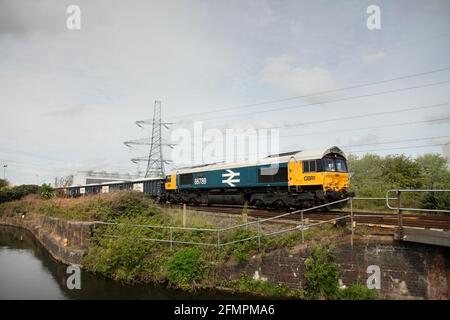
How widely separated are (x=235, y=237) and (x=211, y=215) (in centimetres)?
453

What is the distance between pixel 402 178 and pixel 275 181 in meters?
20.3

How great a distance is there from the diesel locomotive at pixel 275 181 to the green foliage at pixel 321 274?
23.0 ft

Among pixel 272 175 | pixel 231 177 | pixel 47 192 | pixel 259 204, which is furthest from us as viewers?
pixel 47 192

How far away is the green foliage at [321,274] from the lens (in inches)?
383

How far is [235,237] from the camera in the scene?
12.1 metres

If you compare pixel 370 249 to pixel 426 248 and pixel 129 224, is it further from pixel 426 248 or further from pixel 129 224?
pixel 129 224

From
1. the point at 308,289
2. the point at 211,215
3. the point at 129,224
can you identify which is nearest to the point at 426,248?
the point at 308,289

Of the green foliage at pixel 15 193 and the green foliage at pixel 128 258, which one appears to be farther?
the green foliage at pixel 15 193

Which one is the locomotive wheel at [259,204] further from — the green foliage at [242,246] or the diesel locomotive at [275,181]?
the green foliage at [242,246]

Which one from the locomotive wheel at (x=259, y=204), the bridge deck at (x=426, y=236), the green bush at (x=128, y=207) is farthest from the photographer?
the locomotive wheel at (x=259, y=204)

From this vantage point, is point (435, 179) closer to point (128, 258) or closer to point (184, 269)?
point (184, 269)

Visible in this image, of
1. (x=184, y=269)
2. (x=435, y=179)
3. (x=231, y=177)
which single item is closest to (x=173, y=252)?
(x=184, y=269)

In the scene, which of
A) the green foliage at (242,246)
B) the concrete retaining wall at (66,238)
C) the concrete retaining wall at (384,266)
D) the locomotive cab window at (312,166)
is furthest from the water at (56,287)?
the locomotive cab window at (312,166)

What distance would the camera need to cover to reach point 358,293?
368 inches
